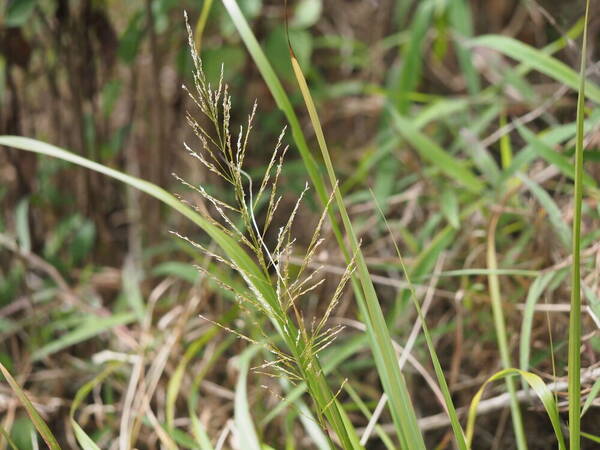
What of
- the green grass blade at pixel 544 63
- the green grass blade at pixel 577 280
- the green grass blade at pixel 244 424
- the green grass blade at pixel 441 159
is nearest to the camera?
the green grass blade at pixel 577 280

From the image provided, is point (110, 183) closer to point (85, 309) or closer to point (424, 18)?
point (85, 309)

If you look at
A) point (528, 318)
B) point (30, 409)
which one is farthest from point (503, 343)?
point (30, 409)

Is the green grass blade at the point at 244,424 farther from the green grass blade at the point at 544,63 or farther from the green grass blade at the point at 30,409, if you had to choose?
the green grass blade at the point at 544,63

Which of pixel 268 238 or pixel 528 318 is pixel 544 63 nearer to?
pixel 528 318

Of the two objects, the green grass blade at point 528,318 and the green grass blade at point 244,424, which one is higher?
the green grass blade at point 528,318

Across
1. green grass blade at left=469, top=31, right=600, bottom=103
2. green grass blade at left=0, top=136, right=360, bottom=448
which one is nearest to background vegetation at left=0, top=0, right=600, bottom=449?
green grass blade at left=469, top=31, right=600, bottom=103

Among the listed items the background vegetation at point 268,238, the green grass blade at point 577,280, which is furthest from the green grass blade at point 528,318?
the green grass blade at point 577,280

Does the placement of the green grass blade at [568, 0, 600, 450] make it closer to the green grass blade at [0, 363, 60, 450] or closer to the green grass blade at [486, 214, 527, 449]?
the green grass blade at [486, 214, 527, 449]

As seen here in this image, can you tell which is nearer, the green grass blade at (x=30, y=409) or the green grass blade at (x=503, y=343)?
the green grass blade at (x=30, y=409)
